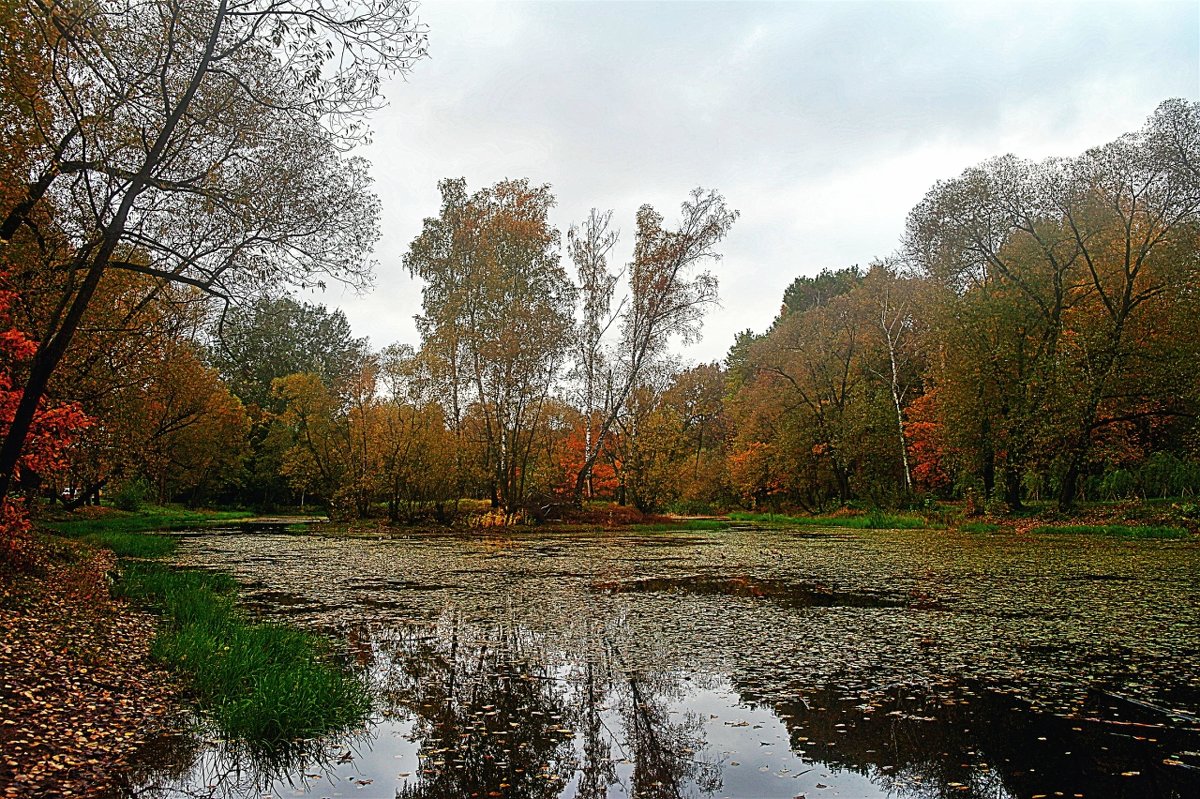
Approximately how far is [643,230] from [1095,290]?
50.8 ft

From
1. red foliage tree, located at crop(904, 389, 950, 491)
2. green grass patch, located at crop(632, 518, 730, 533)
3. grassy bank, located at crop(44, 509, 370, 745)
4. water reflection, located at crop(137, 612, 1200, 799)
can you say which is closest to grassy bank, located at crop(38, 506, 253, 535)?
grassy bank, located at crop(44, 509, 370, 745)

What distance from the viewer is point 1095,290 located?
77.0ft

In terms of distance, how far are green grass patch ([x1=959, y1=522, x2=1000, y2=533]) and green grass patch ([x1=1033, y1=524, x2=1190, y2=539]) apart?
1.21m

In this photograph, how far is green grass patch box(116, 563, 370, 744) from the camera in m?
4.25

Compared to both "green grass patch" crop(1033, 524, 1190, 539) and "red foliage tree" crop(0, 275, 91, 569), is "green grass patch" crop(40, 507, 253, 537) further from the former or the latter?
"green grass patch" crop(1033, 524, 1190, 539)

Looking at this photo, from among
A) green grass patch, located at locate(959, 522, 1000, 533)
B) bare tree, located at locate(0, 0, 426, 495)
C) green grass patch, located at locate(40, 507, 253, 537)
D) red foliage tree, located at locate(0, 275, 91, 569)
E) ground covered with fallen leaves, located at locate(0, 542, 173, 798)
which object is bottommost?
green grass patch, located at locate(40, 507, 253, 537)

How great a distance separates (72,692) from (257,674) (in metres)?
1.10

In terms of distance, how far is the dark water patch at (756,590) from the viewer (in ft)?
28.4

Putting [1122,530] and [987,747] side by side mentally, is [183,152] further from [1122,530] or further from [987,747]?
[1122,530]

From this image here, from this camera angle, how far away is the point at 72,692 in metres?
4.71

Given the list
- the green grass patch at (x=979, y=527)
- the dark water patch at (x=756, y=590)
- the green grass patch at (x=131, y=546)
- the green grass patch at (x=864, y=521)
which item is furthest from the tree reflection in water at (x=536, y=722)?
the green grass patch at (x=864, y=521)

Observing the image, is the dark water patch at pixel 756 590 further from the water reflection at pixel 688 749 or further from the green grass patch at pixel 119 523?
the green grass patch at pixel 119 523

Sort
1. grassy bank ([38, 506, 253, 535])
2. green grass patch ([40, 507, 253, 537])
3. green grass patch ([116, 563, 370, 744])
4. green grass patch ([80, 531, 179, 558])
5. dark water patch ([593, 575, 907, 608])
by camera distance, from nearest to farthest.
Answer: green grass patch ([116, 563, 370, 744])
dark water patch ([593, 575, 907, 608])
green grass patch ([80, 531, 179, 558])
grassy bank ([38, 506, 253, 535])
green grass patch ([40, 507, 253, 537])

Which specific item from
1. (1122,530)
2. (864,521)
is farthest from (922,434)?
(1122,530)
